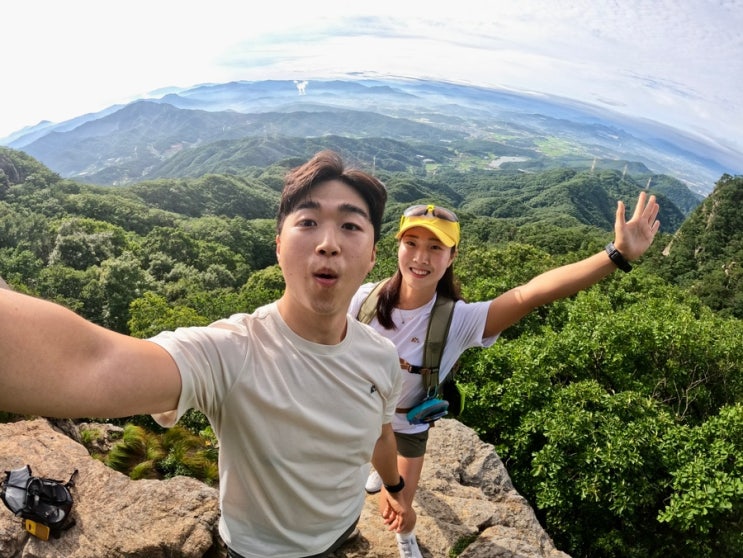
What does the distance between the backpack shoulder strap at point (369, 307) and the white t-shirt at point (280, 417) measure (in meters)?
1.36

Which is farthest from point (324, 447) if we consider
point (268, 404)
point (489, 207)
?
point (489, 207)

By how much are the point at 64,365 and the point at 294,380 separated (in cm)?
77

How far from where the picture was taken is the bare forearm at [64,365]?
0.93m

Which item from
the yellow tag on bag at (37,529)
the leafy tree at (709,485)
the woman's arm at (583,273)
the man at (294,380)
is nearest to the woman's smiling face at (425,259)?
the woman's arm at (583,273)

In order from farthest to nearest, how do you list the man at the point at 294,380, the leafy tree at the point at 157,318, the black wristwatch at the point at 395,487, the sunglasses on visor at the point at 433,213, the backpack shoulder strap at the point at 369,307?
1. the leafy tree at the point at 157,318
2. the backpack shoulder strap at the point at 369,307
3. the sunglasses on visor at the point at 433,213
4. the black wristwatch at the point at 395,487
5. the man at the point at 294,380

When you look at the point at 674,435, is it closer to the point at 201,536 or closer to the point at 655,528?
the point at 655,528

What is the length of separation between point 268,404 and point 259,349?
200 mm

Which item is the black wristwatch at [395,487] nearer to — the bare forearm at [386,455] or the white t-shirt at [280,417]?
A: the bare forearm at [386,455]

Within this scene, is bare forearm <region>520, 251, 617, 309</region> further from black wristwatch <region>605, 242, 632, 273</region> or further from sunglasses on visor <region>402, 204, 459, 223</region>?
sunglasses on visor <region>402, 204, 459, 223</region>

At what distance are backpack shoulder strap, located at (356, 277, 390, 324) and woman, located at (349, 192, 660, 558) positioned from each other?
3 cm

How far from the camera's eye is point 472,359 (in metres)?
10.3

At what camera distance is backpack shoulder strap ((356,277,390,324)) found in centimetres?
338

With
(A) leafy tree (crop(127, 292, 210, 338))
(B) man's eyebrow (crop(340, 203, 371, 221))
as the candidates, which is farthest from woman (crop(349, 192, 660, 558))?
(A) leafy tree (crop(127, 292, 210, 338))

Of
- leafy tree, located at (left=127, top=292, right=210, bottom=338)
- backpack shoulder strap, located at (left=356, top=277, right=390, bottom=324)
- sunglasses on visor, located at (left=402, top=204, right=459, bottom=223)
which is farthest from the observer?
leafy tree, located at (left=127, top=292, right=210, bottom=338)
